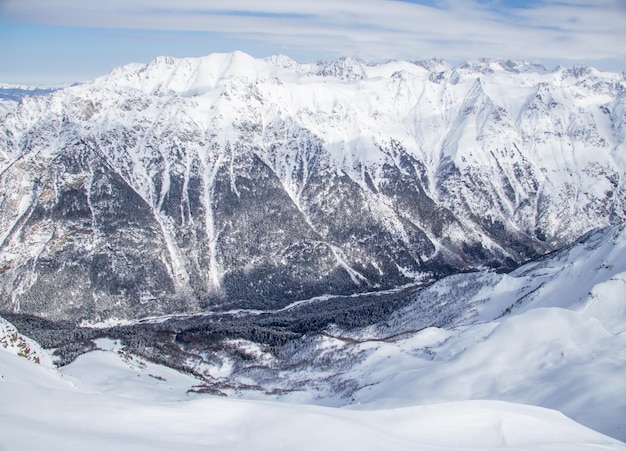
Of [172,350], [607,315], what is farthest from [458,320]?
[172,350]

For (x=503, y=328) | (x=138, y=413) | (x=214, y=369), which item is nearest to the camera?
(x=138, y=413)

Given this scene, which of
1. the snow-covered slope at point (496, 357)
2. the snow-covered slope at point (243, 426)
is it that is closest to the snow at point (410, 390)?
the snow-covered slope at point (243, 426)

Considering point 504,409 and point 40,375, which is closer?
point 504,409

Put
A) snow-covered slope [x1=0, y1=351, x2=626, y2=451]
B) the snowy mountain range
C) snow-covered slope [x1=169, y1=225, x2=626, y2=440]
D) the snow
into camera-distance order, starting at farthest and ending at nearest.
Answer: snow-covered slope [x1=169, y1=225, x2=626, y2=440] → the snowy mountain range → the snow → snow-covered slope [x1=0, y1=351, x2=626, y2=451]

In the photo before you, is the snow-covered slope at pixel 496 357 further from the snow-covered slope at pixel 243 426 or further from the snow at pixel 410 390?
the snow-covered slope at pixel 243 426

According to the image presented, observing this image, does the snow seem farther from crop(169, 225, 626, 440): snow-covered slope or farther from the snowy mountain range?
crop(169, 225, 626, 440): snow-covered slope

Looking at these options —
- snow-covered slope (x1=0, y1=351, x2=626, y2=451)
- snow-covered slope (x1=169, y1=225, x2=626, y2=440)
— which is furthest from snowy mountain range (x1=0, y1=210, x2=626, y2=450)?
snow-covered slope (x1=169, y1=225, x2=626, y2=440)

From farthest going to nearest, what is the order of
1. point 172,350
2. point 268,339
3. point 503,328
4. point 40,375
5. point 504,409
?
point 268,339, point 172,350, point 503,328, point 40,375, point 504,409

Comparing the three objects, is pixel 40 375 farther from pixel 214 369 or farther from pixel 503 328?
pixel 214 369

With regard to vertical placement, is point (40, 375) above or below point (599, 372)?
above
